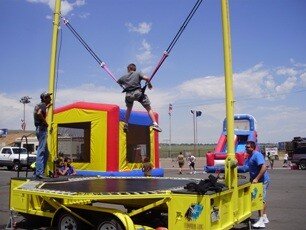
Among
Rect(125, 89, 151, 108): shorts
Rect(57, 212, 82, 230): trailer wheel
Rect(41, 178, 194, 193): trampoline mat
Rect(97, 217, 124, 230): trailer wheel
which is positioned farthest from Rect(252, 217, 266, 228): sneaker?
Rect(57, 212, 82, 230): trailer wheel

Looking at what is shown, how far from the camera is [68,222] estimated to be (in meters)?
6.37

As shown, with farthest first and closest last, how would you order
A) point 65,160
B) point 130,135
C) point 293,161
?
point 293,161
point 130,135
point 65,160

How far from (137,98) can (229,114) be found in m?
2.49

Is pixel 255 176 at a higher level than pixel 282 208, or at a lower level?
higher

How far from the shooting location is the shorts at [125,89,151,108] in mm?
8062

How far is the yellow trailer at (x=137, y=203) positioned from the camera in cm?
521

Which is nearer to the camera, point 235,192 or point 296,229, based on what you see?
point 235,192

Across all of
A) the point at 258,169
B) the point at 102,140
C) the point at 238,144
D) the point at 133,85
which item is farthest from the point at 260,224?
the point at 238,144

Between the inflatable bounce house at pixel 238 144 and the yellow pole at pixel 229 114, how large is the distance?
1376 centimetres

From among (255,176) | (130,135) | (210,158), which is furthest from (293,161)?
(255,176)

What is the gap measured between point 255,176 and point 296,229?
133 cm

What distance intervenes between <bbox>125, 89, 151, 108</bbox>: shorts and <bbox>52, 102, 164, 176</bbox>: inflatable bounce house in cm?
616

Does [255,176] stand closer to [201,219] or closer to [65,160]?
[201,219]

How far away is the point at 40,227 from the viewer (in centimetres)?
807
